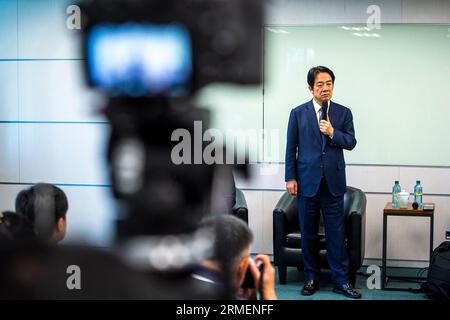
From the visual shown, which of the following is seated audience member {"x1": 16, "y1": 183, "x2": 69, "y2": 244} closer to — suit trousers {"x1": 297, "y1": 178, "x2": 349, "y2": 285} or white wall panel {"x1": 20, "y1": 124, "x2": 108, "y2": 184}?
white wall panel {"x1": 20, "y1": 124, "x2": 108, "y2": 184}

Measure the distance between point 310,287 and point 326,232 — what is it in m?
0.26

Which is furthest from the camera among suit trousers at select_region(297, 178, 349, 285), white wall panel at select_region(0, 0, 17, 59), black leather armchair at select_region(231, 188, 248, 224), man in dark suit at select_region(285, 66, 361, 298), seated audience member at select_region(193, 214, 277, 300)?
suit trousers at select_region(297, 178, 349, 285)

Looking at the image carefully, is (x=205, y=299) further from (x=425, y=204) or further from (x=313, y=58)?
(x=425, y=204)

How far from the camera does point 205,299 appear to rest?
2.14 m

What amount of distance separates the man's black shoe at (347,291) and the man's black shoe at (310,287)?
9 centimetres

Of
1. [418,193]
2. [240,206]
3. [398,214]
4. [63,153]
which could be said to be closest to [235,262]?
[240,206]

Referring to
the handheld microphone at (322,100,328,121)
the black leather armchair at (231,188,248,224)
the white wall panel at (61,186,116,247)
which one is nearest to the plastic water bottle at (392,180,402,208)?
the handheld microphone at (322,100,328,121)

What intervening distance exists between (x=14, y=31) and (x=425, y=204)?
2123 mm

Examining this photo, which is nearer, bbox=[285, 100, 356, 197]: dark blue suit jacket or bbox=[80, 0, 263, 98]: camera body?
bbox=[80, 0, 263, 98]: camera body

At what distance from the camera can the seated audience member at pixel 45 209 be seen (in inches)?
85.7

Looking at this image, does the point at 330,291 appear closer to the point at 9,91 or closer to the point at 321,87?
the point at 321,87

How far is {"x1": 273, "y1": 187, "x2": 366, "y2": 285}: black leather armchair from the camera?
3.16 metres

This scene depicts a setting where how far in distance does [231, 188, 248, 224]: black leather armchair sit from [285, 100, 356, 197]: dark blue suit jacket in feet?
1.53
